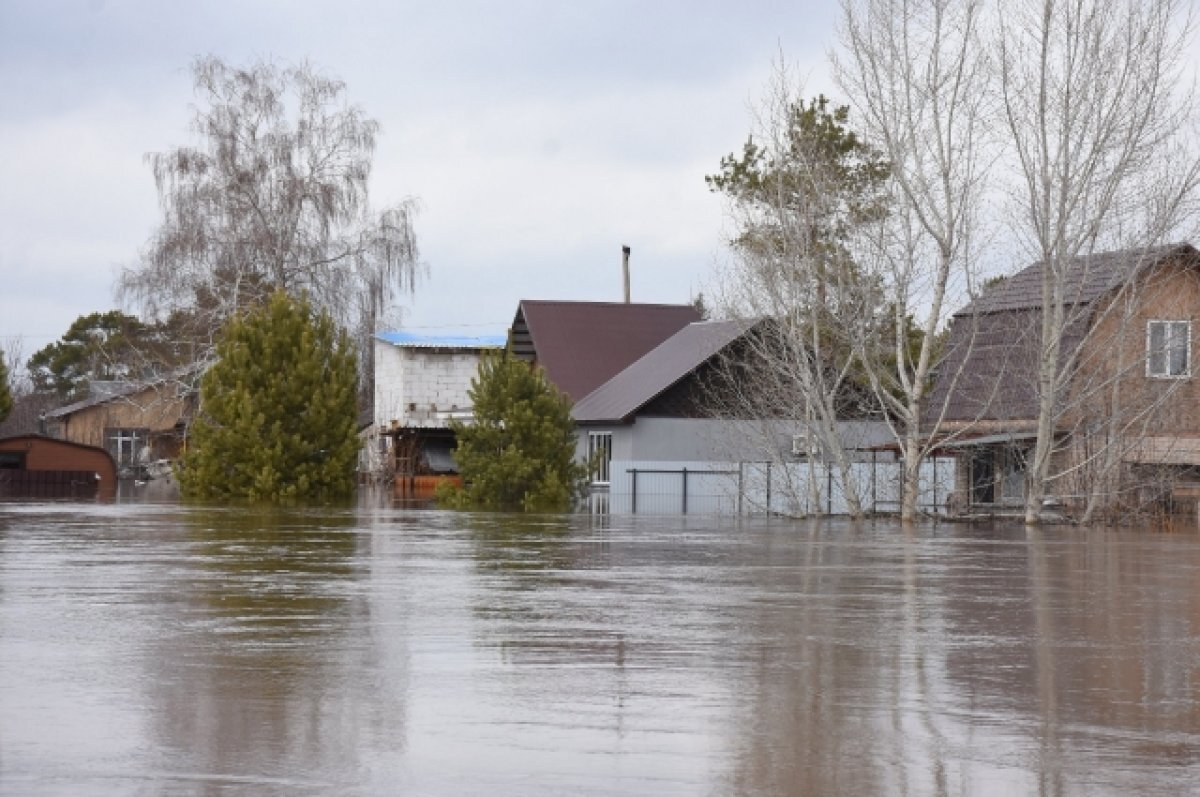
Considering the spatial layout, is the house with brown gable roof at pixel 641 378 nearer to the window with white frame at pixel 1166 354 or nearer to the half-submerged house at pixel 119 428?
the window with white frame at pixel 1166 354

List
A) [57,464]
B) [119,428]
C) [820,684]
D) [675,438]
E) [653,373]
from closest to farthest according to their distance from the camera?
1. [820,684]
2. [675,438]
3. [653,373]
4. [57,464]
5. [119,428]

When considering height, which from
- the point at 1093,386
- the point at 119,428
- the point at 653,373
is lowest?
the point at 1093,386

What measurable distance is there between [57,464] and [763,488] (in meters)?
30.3

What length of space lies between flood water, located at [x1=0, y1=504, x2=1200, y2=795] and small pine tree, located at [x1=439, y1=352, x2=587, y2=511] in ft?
60.5

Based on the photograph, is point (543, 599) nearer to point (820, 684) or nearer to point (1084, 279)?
point (820, 684)

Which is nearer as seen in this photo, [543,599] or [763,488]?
[543,599]

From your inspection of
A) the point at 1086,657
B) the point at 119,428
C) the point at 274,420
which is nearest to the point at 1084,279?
the point at 274,420

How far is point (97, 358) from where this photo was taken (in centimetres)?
11525

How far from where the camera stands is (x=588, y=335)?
60.1m

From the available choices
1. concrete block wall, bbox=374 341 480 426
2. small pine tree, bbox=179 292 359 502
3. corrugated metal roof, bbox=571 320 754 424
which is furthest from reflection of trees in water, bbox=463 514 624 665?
concrete block wall, bbox=374 341 480 426

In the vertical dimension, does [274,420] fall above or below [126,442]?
below

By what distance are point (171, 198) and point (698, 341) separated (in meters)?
16.7

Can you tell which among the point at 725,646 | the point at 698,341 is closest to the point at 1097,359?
the point at 698,341

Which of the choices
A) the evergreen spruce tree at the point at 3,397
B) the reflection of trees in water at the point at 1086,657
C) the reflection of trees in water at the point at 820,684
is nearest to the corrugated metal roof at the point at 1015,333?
the reflection of trees in water at the point at 1086,657
